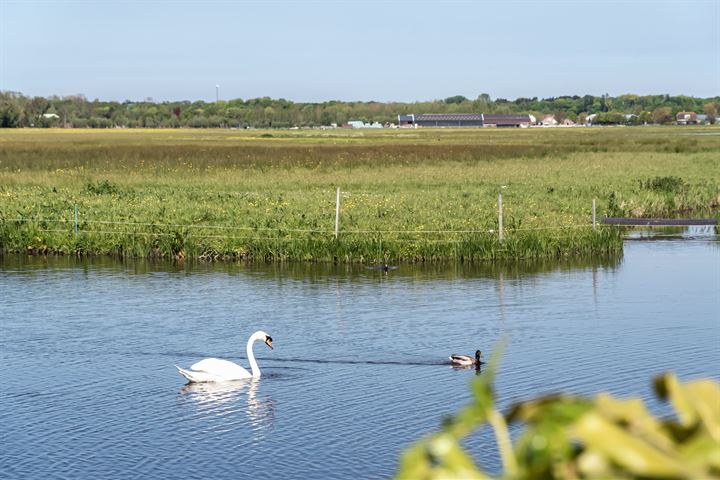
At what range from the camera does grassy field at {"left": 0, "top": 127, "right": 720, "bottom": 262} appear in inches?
1267

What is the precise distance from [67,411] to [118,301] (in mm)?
9081

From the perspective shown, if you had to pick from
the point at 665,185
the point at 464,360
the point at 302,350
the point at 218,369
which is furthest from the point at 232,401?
the point at 665,185

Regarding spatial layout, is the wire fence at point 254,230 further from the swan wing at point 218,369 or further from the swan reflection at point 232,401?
the swan reflection at point 232,401

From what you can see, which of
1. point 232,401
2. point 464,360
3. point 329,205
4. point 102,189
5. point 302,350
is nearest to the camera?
point 232,401

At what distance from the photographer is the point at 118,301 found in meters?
26.0

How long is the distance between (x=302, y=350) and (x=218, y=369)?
119 inches

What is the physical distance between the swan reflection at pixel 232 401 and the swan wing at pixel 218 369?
130 mm

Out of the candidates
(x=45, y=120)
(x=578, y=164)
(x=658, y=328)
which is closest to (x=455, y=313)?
(x=658, y=328)

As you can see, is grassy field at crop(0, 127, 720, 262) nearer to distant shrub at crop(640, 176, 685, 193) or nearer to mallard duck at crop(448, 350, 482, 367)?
distant shrub at crop(640, 176, 685, 193)

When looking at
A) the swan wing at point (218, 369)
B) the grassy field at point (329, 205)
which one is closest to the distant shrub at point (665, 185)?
the grassy field at point (329, 205)

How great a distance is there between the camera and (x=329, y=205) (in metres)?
38.5

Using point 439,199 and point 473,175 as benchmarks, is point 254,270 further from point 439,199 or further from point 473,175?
point 473,175

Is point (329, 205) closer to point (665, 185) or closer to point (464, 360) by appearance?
point (665, 185)

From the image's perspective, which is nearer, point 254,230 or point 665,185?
point 254,230
